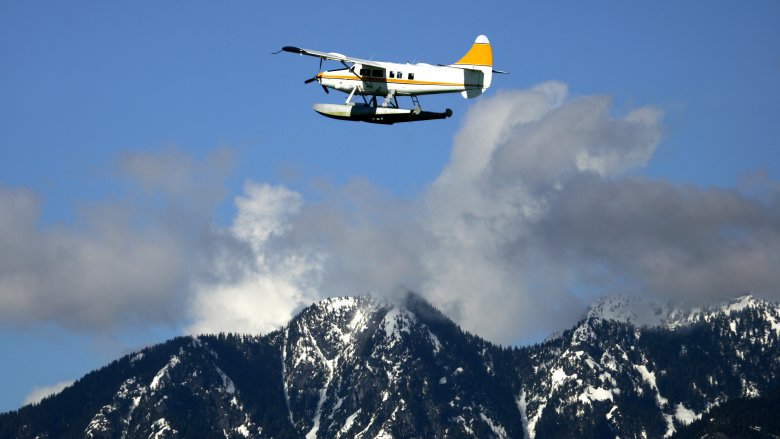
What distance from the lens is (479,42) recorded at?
191 meters

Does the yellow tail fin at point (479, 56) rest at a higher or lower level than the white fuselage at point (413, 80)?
higher

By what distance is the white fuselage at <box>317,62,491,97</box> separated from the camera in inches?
7254

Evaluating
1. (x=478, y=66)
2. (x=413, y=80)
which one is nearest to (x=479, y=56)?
(x=478, y=66)

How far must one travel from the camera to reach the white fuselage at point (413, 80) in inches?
7254

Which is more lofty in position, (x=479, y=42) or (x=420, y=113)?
(x=479, y=42)

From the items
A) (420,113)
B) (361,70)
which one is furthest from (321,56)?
(420,113)

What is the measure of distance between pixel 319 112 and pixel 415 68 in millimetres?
12442

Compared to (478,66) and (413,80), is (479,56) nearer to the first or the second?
(478,66)

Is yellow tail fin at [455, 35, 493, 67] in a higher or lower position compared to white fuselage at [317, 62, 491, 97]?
higher

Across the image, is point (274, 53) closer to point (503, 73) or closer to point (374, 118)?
point (374, 118)

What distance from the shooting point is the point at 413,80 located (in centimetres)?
18438

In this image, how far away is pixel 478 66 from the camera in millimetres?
187375

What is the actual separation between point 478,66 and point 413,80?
8316 millimetres

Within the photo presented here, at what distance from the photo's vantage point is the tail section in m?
185
